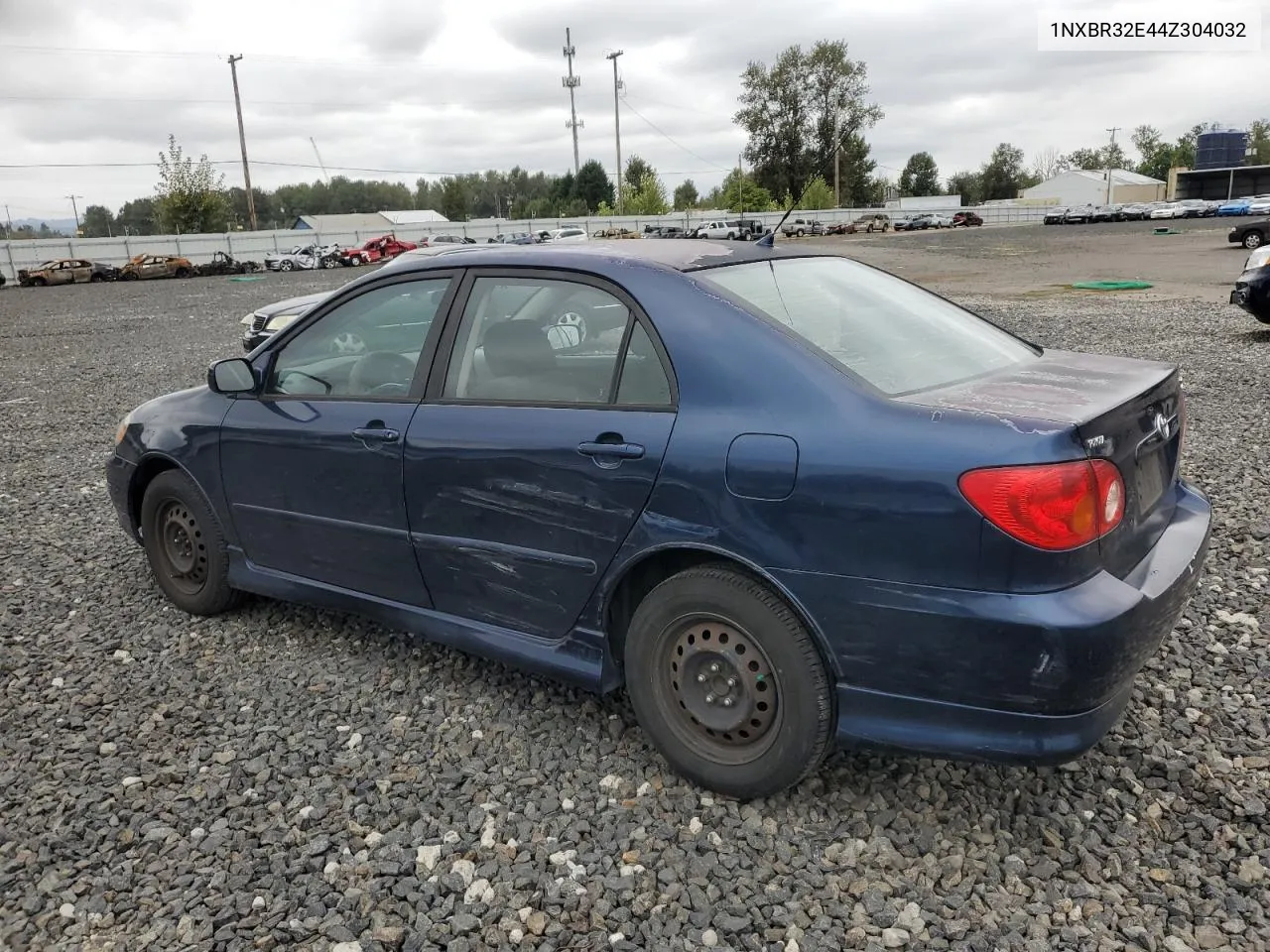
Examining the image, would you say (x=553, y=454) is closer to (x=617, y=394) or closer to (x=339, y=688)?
(x=617, y=394)

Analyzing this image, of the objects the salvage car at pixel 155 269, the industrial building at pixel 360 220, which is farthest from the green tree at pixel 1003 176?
the salvage car at pixel 155 269

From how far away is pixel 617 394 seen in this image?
2.93 m

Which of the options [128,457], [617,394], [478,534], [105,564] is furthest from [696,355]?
[105,564]

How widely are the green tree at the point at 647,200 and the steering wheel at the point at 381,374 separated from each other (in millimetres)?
78482

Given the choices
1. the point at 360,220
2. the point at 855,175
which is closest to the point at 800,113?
the point at 855,175

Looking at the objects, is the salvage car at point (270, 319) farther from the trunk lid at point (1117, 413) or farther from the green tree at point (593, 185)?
the green tree at point (593, 185)

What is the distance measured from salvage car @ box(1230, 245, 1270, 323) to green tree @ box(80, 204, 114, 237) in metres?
105

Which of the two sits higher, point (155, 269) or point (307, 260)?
point (307, 260)

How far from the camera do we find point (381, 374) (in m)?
3.57

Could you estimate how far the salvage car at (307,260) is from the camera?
45312 mm

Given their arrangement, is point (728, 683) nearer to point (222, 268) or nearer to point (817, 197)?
point (222, 268)

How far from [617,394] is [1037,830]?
5.68 feet

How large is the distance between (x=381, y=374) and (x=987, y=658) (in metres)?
2.34

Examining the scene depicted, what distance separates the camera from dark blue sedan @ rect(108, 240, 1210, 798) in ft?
7.72
